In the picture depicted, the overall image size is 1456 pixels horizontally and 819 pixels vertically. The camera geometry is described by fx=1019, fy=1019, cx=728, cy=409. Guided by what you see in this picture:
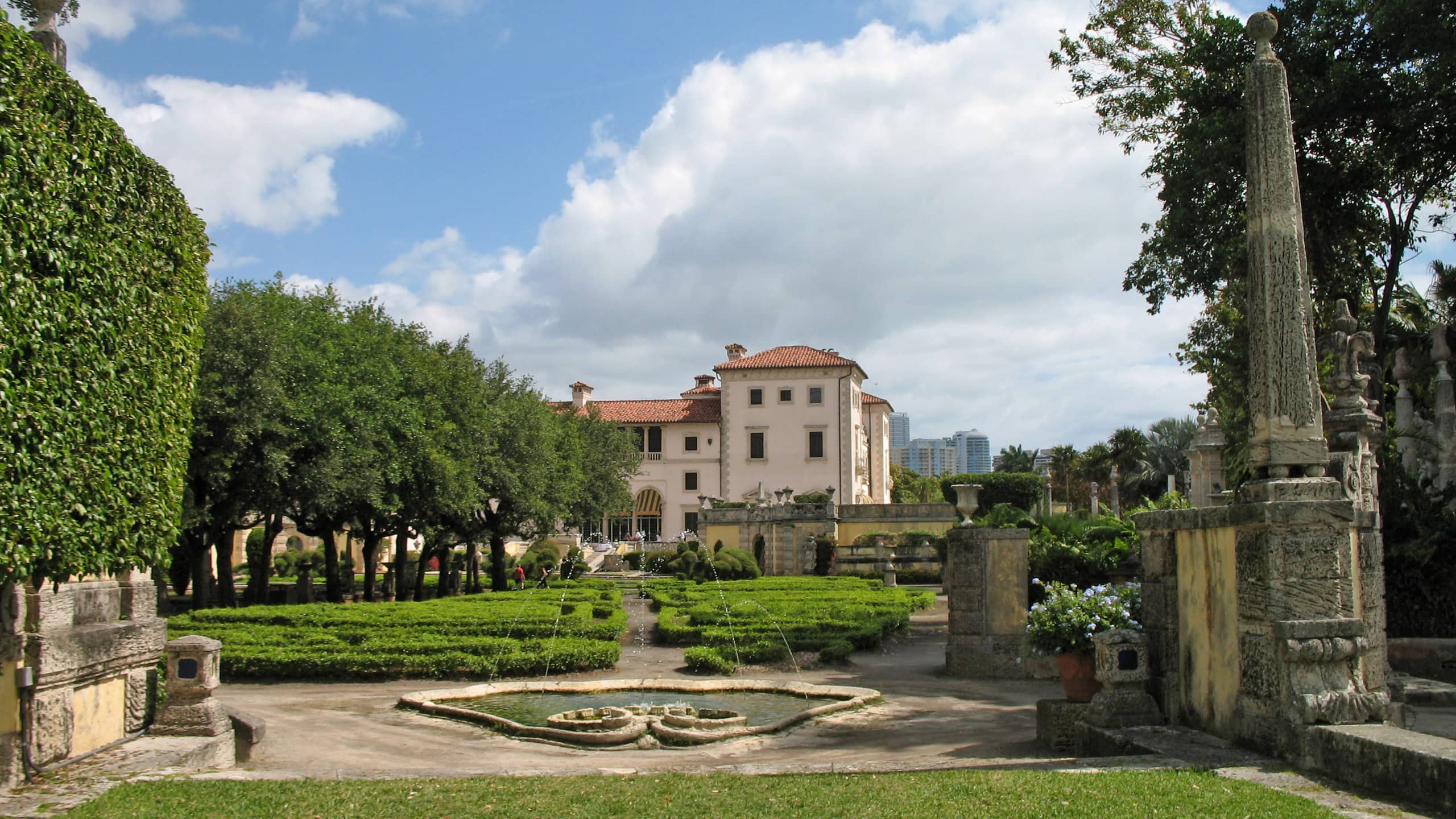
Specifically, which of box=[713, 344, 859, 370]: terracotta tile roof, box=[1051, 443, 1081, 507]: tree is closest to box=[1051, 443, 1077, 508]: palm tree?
box=[1051, 443, 1081, 507]: tree

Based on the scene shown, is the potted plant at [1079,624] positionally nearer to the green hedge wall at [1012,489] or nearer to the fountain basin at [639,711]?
the fountain basin at [639,711]

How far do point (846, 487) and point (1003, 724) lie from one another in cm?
4971

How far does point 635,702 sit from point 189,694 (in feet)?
17.2

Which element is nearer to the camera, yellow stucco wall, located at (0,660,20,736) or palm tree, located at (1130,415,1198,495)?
yellow stucco wall, located at (0,660,20,736)

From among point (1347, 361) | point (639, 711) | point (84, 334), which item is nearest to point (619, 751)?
point (639, 711)

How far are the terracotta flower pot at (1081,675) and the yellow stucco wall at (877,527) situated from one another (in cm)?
3547

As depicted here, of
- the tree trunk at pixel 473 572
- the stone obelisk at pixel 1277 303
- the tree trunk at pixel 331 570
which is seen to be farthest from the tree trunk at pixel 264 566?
the stone obelisk at pixel 1277 303

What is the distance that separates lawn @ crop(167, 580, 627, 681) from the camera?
47.9ft

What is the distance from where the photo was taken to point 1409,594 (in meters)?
14.0

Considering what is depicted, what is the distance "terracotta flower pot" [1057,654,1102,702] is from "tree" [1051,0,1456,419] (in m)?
10.7

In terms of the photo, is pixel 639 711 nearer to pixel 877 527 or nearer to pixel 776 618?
pixel 776 618

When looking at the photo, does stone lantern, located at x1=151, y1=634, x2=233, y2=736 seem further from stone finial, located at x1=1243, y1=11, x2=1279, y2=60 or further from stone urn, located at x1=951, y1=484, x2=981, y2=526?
stone urn, located at x1=951, y1=484, x2=981, y2=526

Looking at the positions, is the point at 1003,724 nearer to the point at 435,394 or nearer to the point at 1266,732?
the point at 1266,732

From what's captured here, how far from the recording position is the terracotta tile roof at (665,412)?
65.4m
